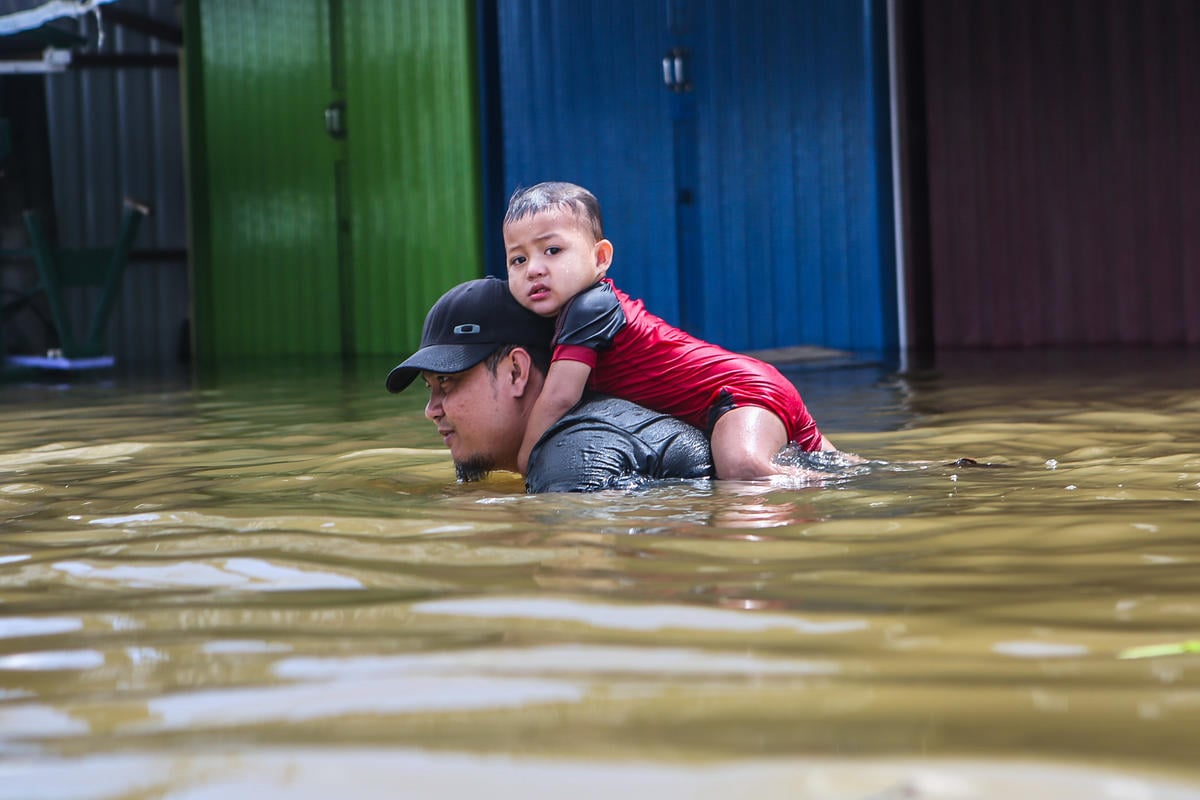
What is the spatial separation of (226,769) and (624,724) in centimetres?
29

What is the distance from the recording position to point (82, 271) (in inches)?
364

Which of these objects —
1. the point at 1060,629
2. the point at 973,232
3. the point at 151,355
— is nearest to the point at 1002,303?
the point at 973,232

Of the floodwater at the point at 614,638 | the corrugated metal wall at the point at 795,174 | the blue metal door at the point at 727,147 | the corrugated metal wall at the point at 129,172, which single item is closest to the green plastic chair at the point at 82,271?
the corrugated metal wall at the point at 129,172

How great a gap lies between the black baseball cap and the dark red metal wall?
23.4 feet

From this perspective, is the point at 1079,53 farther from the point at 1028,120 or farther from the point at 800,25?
→ the point at 800,25

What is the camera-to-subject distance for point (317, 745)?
96 cm

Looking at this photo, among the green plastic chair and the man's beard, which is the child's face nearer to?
the man's beard

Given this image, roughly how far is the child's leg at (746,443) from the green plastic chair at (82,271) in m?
7.07

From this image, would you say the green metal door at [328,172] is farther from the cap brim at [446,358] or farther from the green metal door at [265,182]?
the cap brim at [446,358]

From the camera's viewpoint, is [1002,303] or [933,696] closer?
[933,696]

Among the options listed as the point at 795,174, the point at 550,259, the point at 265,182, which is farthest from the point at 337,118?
the point at 550,259

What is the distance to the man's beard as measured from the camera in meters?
2.65

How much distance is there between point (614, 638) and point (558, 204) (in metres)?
1.65

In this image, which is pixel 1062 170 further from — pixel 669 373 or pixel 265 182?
pixel 669 373
